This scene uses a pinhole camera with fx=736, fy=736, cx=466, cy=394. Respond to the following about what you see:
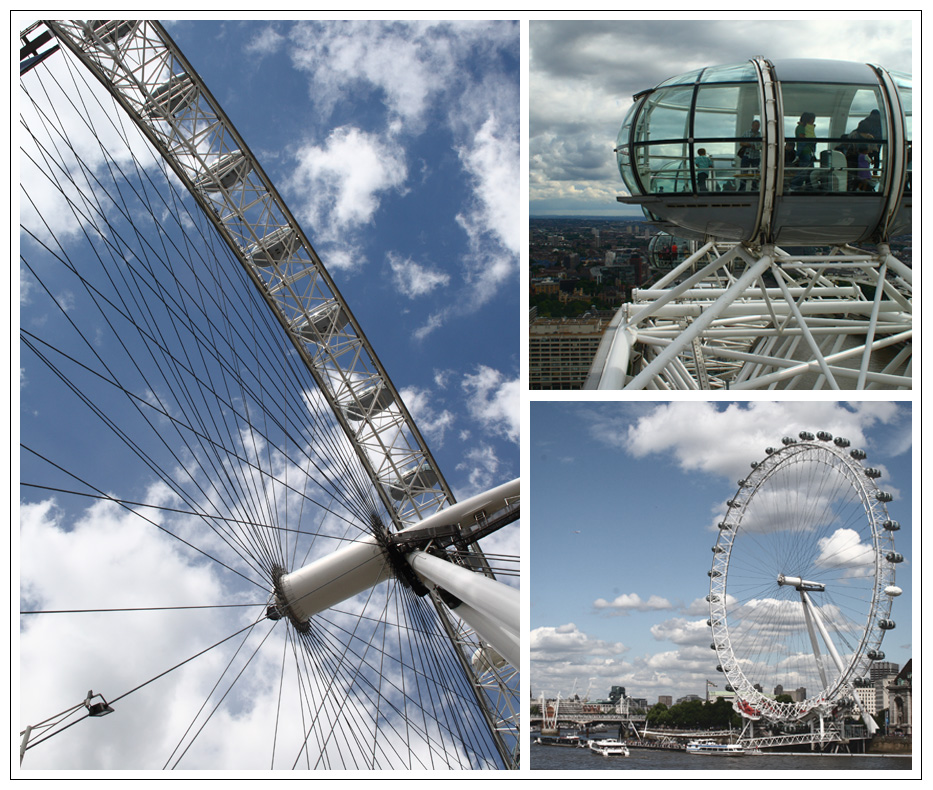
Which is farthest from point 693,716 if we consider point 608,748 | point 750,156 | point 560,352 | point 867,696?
point 750,156

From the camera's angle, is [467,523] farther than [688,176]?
Yes

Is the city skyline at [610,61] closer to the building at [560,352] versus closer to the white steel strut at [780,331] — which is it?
the building at [560,352]

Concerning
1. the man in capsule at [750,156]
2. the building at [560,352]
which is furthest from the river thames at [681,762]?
the man in capsule at [750,156]

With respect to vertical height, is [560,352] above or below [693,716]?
above

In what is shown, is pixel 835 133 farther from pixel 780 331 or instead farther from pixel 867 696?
pixel 867 696

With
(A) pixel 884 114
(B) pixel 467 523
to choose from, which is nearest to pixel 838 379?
(A) pixel 884 114
